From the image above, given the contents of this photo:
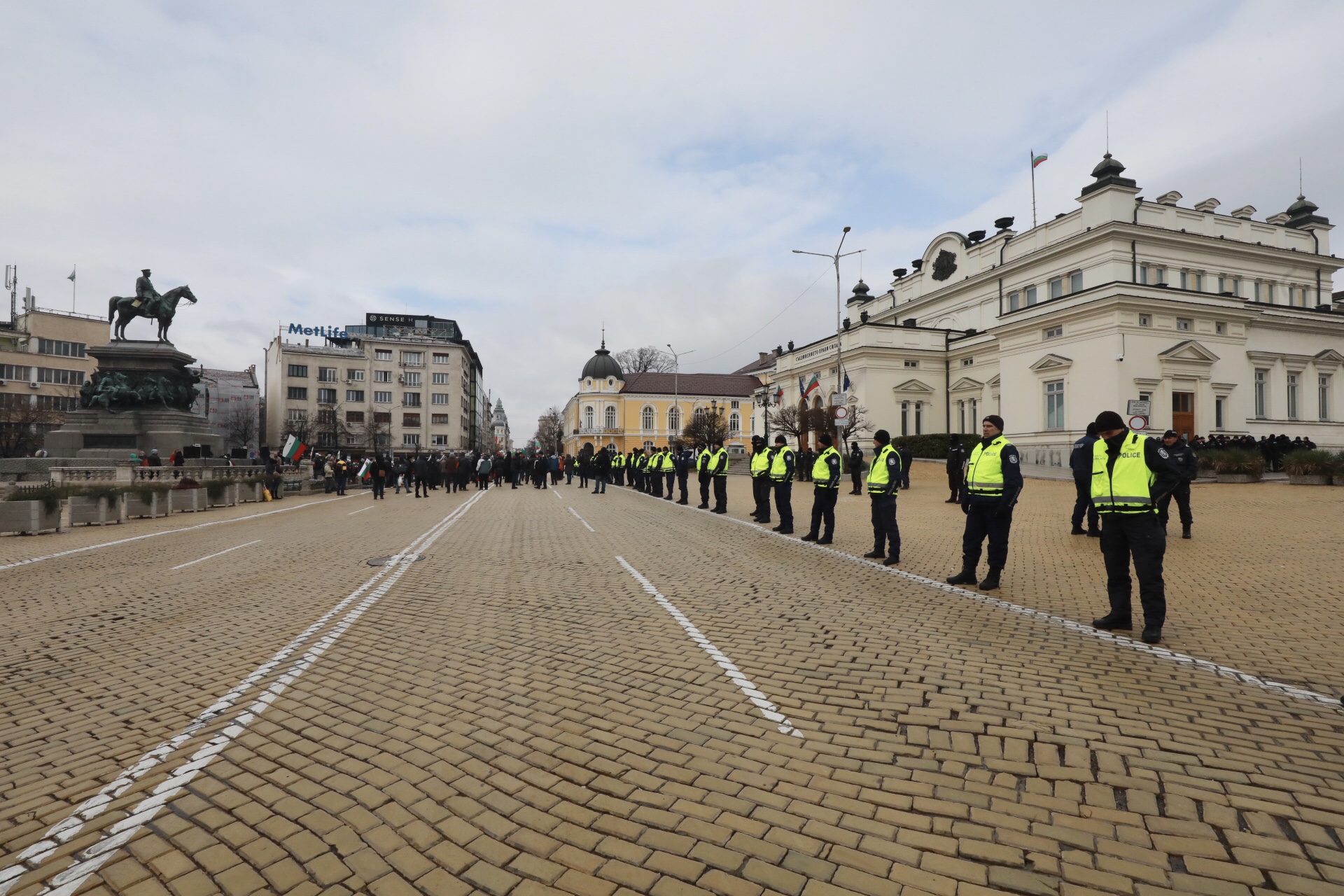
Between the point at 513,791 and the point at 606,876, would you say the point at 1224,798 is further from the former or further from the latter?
the point at 513,791

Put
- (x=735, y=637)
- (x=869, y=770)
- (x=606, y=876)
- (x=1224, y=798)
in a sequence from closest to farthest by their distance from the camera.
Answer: (x=606, y=876) → (x=1224, y=798) → (x=869, y=770) → (x=735, y=637)

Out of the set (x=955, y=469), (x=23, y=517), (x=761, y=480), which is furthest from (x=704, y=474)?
(x=23, y=517)

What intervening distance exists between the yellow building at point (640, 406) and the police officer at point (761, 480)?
7586 centimetres

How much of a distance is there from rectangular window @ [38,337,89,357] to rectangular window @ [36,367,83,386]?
189 centimetres

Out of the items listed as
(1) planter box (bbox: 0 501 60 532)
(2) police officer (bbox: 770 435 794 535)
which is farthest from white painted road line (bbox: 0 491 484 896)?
(1) planter box (bbox: 0 501 60 532)

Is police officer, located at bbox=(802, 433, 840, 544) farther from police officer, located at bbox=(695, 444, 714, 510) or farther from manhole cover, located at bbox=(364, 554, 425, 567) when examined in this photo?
police officer, located at bbox=(695, 444, 714, 510)

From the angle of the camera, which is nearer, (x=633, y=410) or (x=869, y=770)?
(x=869, y=770)

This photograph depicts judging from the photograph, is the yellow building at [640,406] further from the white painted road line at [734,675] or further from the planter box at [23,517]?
the white painted road line at [734,675]

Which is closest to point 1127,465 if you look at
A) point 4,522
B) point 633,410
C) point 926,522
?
point 926,522

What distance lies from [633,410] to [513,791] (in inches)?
3598

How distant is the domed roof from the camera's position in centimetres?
9644

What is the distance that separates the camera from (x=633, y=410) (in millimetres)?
94375

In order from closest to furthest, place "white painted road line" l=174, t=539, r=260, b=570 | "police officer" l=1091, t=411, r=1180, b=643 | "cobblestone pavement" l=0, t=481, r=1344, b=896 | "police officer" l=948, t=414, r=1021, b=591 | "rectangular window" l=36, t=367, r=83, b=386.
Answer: "cobblestone pavement" l=0, t=481, r=1344, b=896 < "police officer" l=1091, t=411, r=1180, b=643 < "police officer" l=948, t=414, r=1021, b=591 < "white painted road line" l=174, t=539, r=260, b=570 < "rectangular window" l=36, t=367, r=83, b=386

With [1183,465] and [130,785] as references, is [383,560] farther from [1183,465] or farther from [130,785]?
[1183,465]
